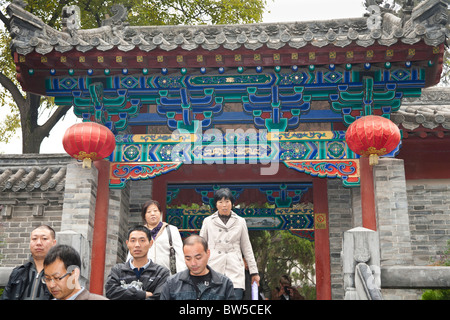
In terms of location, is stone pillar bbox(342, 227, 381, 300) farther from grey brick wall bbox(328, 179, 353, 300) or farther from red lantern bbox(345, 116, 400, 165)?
grey brick wall bbox(328, 179, 353, 300)

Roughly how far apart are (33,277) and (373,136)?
4.44 meters

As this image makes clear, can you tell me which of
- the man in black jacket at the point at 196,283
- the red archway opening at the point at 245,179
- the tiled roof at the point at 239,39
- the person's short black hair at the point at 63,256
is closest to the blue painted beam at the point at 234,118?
the red archway opening at the point at 245,179

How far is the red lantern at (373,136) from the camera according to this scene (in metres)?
7.14

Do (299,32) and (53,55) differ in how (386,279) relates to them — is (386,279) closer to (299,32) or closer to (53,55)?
(53,55)

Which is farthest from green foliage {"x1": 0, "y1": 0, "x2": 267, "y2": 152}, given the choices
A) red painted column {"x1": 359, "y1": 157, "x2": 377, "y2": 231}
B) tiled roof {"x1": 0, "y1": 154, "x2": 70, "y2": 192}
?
red painted column {"x1": 359, "y1": 157, "x2": 377, "y2": 231}

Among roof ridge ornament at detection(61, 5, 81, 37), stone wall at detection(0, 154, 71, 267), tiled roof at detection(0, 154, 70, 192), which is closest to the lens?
roof ridge ornament at detection(61, 5, 81, 37)

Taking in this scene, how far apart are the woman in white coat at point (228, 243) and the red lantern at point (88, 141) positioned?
7.29ft

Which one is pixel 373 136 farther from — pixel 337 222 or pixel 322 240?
pixel 322 240

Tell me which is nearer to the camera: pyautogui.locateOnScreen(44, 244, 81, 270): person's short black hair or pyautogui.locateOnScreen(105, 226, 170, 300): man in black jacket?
pyautogui.locateOnScreen(44, 244, 81, 270): person's short black hair

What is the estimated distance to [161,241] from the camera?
5438 millimetres

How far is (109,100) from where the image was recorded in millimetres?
7973

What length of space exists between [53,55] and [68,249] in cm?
402

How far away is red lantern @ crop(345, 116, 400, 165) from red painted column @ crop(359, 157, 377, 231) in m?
0.33

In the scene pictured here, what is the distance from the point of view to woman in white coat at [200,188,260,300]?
18.7ft
